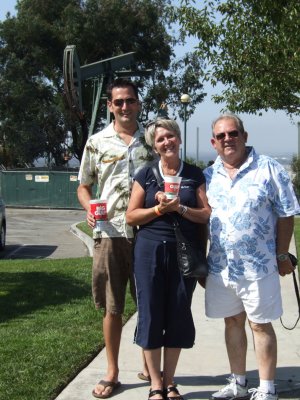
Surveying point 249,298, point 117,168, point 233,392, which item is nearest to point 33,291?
point 117,168

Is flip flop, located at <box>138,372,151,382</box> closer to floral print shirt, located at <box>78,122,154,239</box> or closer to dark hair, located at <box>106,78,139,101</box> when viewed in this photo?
floral print shirt, located at <box>78,122,154,239</box>

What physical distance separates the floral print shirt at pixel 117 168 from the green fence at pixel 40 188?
2722 centimetres

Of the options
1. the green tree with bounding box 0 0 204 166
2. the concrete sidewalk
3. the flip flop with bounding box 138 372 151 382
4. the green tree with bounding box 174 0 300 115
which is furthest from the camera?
the green tree with bounding box 0 0 204 166

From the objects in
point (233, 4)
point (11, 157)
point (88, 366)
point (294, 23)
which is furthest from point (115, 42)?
point (88, 366)

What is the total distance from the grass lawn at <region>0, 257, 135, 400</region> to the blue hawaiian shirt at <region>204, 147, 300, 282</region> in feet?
5.02

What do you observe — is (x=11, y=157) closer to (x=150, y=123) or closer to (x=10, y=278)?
(x=10, y=278)

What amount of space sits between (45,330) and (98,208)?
2.15m

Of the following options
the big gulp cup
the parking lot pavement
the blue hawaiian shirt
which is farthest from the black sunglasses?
the parking lot pavement

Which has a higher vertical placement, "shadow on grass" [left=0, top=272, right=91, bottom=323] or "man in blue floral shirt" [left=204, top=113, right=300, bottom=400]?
"man in blue floral shirt" [left=204, top=113, right=300, bottom=400]

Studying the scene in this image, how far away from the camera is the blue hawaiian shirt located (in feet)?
12.3

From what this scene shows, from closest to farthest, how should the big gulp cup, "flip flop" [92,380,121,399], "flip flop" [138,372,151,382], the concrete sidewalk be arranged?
1. the big gulp cup
2. "flip flop" [92,380,121,399]
3. the concrete sidewalk
4. "flip flop" [138,372,151,382]

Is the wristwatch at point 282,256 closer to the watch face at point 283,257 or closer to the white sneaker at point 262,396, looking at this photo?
the watch face at point 283,257

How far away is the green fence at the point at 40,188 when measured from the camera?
104ft

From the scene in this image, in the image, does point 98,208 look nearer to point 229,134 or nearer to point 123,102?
point 123,102
